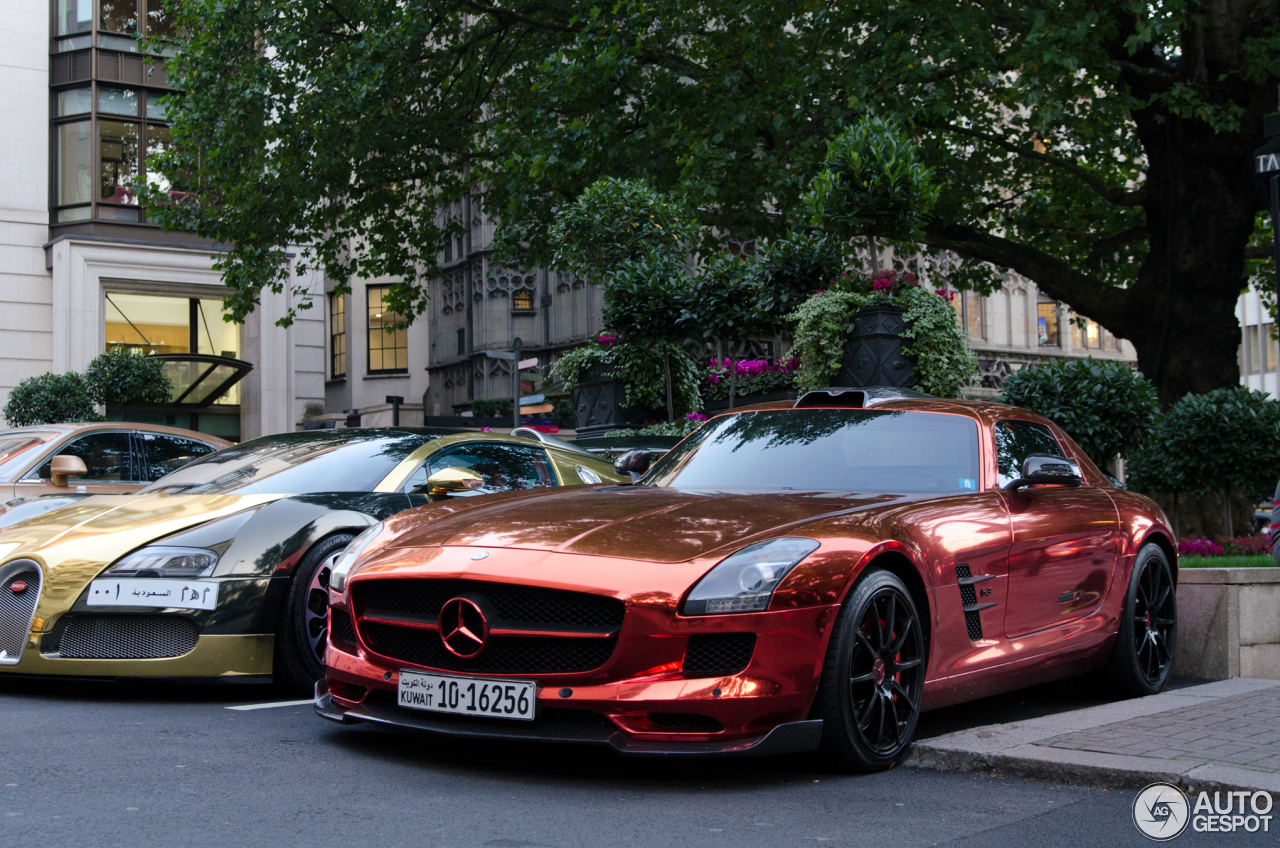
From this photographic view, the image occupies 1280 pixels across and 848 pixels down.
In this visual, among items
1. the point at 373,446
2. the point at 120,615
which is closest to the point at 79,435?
the point at 373,446

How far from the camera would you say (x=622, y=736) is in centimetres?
409

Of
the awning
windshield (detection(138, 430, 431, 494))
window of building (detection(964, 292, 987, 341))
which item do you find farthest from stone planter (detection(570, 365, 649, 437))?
window of building (detection(964, 292, 987, 341))

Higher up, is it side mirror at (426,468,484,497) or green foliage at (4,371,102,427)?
green foliage at (4,371,102,427)

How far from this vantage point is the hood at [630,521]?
14.5 ft

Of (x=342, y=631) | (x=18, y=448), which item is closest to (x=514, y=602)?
(x=342, y=631)

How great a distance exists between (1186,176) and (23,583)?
14.0 m

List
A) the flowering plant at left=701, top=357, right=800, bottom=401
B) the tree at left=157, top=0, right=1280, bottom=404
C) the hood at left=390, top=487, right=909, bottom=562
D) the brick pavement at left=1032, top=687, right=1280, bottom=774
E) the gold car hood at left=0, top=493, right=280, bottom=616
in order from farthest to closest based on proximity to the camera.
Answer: the flowering plant at left=701, top=357, right=800, bottom=401
the tree at left=157, top=0, right=1280, bottom=404
the gold car hood at left=0, top=493, right=280, bottom=616
the brick pavement at left=1032, top=687, right=1280, bottom=774
the hood at left=390, top=487, right=909, bottom=562

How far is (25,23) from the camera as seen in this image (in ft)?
90.2

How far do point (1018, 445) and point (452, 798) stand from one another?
345 cm

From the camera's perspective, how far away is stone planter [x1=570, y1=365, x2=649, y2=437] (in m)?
16.0

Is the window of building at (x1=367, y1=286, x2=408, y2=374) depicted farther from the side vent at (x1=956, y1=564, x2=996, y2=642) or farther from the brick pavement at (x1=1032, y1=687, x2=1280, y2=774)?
the side vent at (x1=956, y1=564, x2=996, y2=642)

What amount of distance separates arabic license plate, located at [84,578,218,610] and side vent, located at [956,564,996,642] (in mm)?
3349

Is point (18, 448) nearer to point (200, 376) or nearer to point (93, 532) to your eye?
point (93, 532)

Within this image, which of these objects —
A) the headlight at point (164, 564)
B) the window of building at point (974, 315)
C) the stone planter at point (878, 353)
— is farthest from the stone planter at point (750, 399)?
the window of building at point (974, 315)
